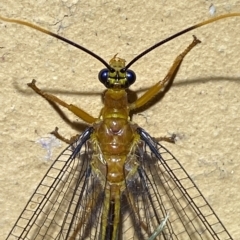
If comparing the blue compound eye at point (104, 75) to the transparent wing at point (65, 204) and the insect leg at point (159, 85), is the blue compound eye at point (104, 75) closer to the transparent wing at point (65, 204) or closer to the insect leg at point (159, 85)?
the insect leg at point (159, 85)

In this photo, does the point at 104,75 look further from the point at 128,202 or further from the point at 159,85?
the point at 128,202

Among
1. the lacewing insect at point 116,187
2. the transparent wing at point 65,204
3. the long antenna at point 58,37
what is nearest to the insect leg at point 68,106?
the lacewing insect at point 116,187

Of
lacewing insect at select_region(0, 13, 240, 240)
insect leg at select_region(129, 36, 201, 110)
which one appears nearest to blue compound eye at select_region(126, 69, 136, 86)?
lacewing insect at select_region(0, 13, 240, 240)

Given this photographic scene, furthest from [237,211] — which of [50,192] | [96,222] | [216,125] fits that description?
[50,192]

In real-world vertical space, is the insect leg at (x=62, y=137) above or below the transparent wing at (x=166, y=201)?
above

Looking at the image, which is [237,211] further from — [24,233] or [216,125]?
[24,233]

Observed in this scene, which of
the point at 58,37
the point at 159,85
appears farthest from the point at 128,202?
the point at 58,37

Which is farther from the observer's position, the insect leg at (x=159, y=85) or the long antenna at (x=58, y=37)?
the insect leg at (x=159, y=85)
